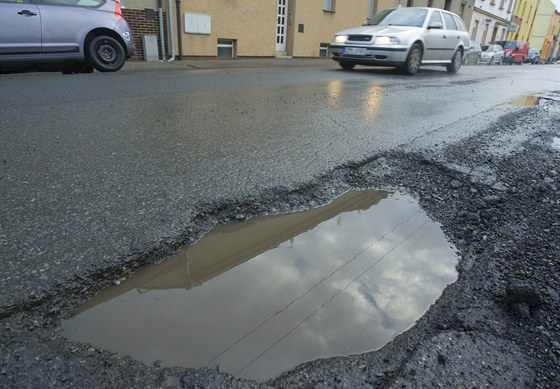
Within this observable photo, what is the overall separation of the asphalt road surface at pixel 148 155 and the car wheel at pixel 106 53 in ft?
4.31

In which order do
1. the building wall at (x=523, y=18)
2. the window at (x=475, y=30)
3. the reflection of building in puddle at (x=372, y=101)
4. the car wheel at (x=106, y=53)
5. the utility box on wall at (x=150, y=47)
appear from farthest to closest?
the building wall at (x=523, y=18) < the window at (x=475, y=30) < the utility box on wall at (x=150, y=47) < the car wheel at (x=106, y=53) < the reflection of building in puddle at (x=372, y=101)

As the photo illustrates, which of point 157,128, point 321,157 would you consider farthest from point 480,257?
point 157,128

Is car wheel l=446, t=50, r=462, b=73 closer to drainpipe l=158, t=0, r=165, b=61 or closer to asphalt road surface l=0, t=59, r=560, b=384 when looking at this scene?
asphalt road surface l=0, t=59, r=560, b=384

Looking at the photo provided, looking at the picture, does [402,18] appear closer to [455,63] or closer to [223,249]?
[455,63]

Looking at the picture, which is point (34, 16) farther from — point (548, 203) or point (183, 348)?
point (548, 203)

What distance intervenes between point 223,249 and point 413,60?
1075 centimetres

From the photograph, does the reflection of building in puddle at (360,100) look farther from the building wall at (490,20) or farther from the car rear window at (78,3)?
the building wall at (490,20)

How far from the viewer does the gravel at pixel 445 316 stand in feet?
4.85

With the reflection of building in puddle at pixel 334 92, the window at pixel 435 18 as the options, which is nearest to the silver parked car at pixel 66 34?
the reflection of building in puddle at pixel 334 92

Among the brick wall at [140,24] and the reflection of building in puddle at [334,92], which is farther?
the brick wall at [140,24]

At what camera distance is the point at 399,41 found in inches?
422

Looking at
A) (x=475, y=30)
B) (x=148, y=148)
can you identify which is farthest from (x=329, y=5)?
(x=475, y=30)

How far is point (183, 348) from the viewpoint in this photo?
65.1 inches

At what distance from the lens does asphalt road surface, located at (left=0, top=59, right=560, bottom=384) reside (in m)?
2.10
